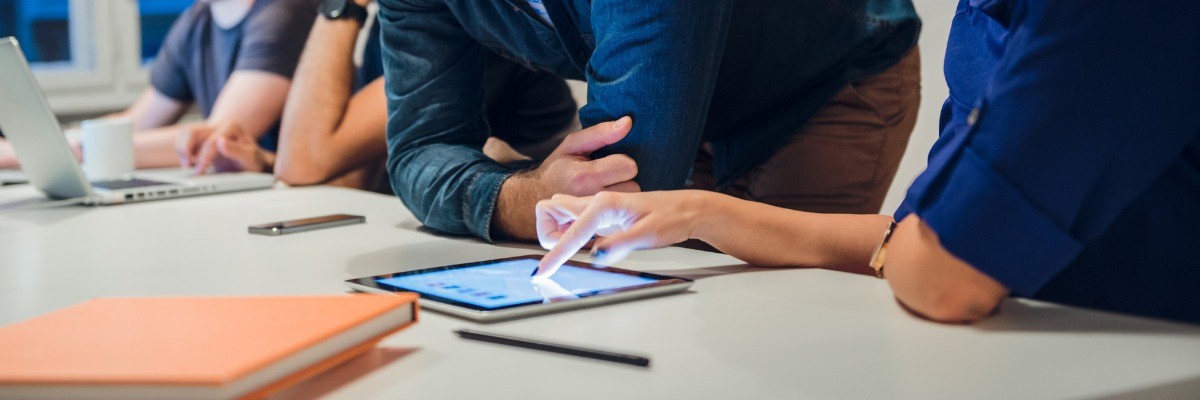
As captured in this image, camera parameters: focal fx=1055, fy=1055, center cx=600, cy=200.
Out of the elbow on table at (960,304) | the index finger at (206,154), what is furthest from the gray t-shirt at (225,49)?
the elbow on table at (960,304)

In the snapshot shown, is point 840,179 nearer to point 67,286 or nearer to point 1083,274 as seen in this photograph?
point 1083,274

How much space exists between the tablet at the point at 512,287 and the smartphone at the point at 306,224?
1.36ft

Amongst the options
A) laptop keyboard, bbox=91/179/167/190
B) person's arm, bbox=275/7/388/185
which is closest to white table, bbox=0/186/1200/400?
laptop keyboard, bbox=91/179/167/190

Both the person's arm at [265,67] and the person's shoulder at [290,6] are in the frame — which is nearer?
the person's arm at [265,67]

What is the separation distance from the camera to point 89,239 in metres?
1.36

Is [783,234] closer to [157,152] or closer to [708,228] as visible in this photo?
[708,228]

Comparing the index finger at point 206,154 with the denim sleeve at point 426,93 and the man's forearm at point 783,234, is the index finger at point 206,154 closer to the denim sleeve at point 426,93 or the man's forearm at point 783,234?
the denim sleeve at point 426,93

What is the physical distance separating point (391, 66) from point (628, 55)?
1.71ft

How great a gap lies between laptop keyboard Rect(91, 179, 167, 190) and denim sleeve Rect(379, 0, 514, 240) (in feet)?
2.10

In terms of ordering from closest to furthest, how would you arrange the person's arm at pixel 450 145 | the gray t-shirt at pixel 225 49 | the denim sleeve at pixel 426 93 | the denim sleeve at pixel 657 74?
the denim sleeve at pixel 657 74
the person's arm at pixel 450 145
the denim sleeve at pixel 426 93
the gray t-shirt at pixel 225 49

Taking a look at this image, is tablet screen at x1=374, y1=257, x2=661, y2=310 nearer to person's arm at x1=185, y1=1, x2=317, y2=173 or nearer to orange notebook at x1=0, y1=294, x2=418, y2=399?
orange notebook at x1=0, y1=294, x2=418, y2=399

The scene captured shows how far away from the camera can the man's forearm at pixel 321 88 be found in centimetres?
208

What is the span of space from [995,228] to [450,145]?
36.0 inches

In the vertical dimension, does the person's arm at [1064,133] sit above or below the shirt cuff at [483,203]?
above
